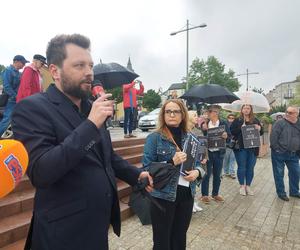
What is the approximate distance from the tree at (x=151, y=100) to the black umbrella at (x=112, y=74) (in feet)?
167

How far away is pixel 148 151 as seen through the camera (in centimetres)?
292

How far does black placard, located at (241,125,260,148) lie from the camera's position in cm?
633

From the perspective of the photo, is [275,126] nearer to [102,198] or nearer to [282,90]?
[102,198]

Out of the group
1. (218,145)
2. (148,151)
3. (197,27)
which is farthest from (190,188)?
(197,27)

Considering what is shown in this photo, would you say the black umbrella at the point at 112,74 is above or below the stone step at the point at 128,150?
above

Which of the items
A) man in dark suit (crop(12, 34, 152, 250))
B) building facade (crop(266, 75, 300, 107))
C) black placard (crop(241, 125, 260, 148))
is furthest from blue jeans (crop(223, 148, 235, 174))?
building facade (crop(266, 75, 300, 107))

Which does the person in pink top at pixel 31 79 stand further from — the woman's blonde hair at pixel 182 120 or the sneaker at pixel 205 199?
the sneaker at pixel 205 199

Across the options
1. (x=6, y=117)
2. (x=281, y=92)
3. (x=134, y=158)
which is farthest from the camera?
(x=281, y=92)

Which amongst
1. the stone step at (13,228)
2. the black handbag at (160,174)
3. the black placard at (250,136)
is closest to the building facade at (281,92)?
the black placard at (250,136)

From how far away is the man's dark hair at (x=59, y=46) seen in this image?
1.67 meters

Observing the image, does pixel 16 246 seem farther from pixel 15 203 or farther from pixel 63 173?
pixel 63 173

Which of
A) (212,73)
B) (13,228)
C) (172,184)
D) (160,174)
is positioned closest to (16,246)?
(13,228)

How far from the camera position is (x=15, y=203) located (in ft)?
13.1

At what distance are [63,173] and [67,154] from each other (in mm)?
109
